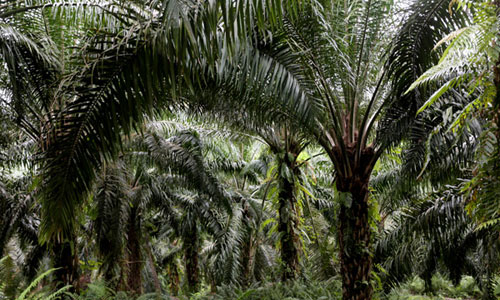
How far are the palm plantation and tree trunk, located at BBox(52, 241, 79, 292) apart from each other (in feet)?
0.06

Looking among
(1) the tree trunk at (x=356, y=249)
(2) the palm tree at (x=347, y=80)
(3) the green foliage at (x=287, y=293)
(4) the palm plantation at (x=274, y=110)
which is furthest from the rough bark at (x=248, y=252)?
(1) the tree trunk at (x=356, y=249)

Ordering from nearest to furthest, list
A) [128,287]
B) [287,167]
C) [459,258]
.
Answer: [287,167]
[459,258]
[128,287]

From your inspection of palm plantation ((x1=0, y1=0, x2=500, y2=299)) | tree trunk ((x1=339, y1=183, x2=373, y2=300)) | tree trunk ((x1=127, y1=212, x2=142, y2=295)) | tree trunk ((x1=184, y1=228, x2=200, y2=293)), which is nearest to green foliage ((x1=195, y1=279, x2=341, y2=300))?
palm plantation ((x1=0, y1=0, x2=500, y2=299))

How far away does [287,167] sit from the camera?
8531mm

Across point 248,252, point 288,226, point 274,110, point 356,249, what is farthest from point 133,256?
point 274,110

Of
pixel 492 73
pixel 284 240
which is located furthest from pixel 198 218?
pixel 492 73

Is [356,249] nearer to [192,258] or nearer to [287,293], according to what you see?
[287,293]

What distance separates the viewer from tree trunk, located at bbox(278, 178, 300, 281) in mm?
8664

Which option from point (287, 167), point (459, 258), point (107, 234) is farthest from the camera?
point (459, 258)

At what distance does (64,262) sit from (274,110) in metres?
3.99

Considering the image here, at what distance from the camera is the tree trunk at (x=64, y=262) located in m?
6.45

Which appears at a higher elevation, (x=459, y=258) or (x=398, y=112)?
(x=398, y=112)

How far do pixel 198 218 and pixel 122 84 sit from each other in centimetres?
1118

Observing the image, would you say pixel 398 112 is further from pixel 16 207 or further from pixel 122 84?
pixel 16 207
